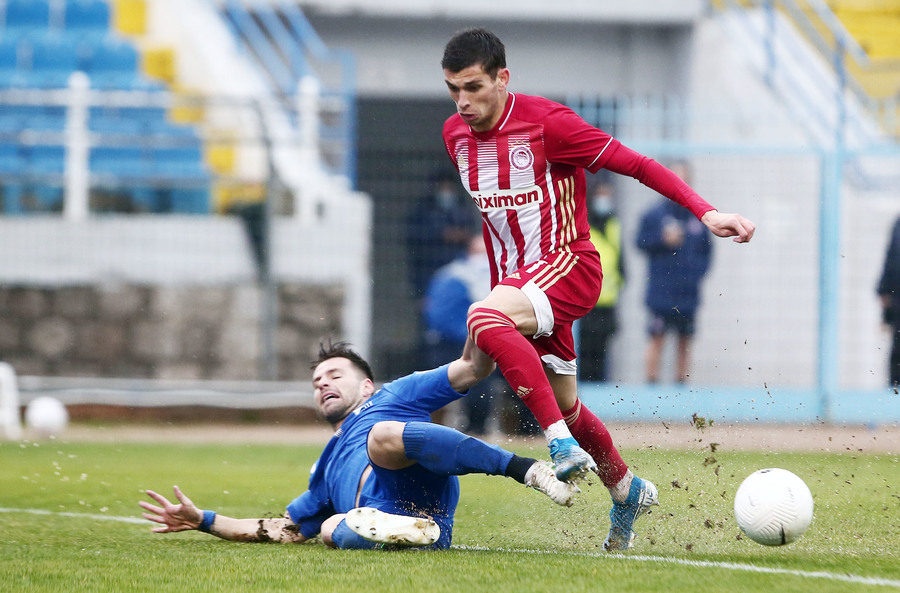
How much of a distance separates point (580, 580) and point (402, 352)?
7.70 metres

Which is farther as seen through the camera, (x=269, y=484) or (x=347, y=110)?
(x=347, y=110)

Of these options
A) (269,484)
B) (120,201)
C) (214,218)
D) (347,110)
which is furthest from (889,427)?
(120,201)

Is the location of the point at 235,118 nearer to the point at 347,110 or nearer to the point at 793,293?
the point at 347,110

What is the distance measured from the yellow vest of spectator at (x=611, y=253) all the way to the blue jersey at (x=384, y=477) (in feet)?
21.2

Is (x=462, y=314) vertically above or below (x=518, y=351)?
below

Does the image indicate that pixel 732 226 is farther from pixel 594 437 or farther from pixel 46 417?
pixel 46 417

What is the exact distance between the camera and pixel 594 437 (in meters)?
5.37

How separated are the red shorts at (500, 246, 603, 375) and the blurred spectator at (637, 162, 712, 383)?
6230mm

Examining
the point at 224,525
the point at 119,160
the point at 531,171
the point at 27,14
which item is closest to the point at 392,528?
the point at 224,525

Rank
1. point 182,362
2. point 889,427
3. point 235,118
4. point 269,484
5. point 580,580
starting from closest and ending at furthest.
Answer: point 580,580 → point 269,484 → point 889,427 → point 182,362 → point 235,118

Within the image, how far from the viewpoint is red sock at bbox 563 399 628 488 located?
5305 millimetres

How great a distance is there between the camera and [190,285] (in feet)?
41.7

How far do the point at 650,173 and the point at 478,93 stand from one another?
80 cm

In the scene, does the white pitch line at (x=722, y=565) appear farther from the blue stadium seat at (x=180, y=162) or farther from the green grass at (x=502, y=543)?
the blue stadium seat at (x=180, y=162)
